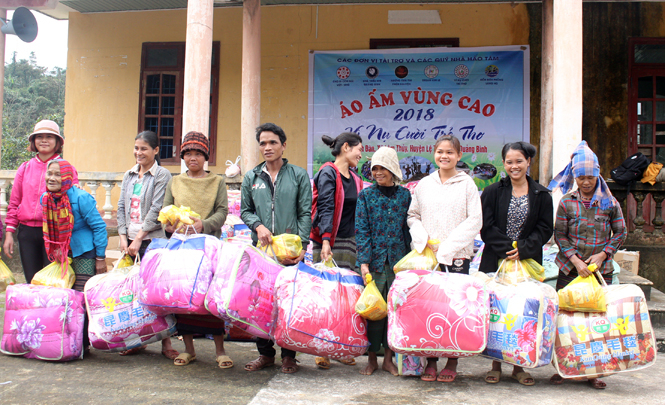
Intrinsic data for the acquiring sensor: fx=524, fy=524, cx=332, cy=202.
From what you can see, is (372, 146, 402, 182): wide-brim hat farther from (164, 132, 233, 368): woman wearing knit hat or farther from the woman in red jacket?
(164, 132, 233, 368): woman wearing knit hat

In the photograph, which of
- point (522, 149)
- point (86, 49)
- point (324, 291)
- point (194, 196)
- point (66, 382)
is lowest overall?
point (66, 382)

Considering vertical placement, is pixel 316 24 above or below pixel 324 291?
above

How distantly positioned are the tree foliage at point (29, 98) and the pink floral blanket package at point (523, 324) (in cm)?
2335

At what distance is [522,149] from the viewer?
343 cm

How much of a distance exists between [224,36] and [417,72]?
134 inches

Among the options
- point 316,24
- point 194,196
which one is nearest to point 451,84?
point 316,24

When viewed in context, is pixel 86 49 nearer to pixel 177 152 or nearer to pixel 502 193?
pixel 177 152

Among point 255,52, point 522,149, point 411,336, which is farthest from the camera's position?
point 255,52

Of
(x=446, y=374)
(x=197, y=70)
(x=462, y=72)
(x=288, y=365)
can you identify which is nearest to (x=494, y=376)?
(x=446, y=374)

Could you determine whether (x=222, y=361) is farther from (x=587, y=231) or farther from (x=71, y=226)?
(x=587, y=231)

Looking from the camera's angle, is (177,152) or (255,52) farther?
(177,152)

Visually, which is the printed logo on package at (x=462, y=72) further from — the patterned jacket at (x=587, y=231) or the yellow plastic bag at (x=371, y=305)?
the yellow plastic bag at (x=371, y=305)

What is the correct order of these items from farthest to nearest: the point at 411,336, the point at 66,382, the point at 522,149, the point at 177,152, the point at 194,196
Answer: the point at 177,152, the point at 194,196, the point at 522,149, the point at 66,382, the point at 411,336

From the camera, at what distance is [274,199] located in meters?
3.67
